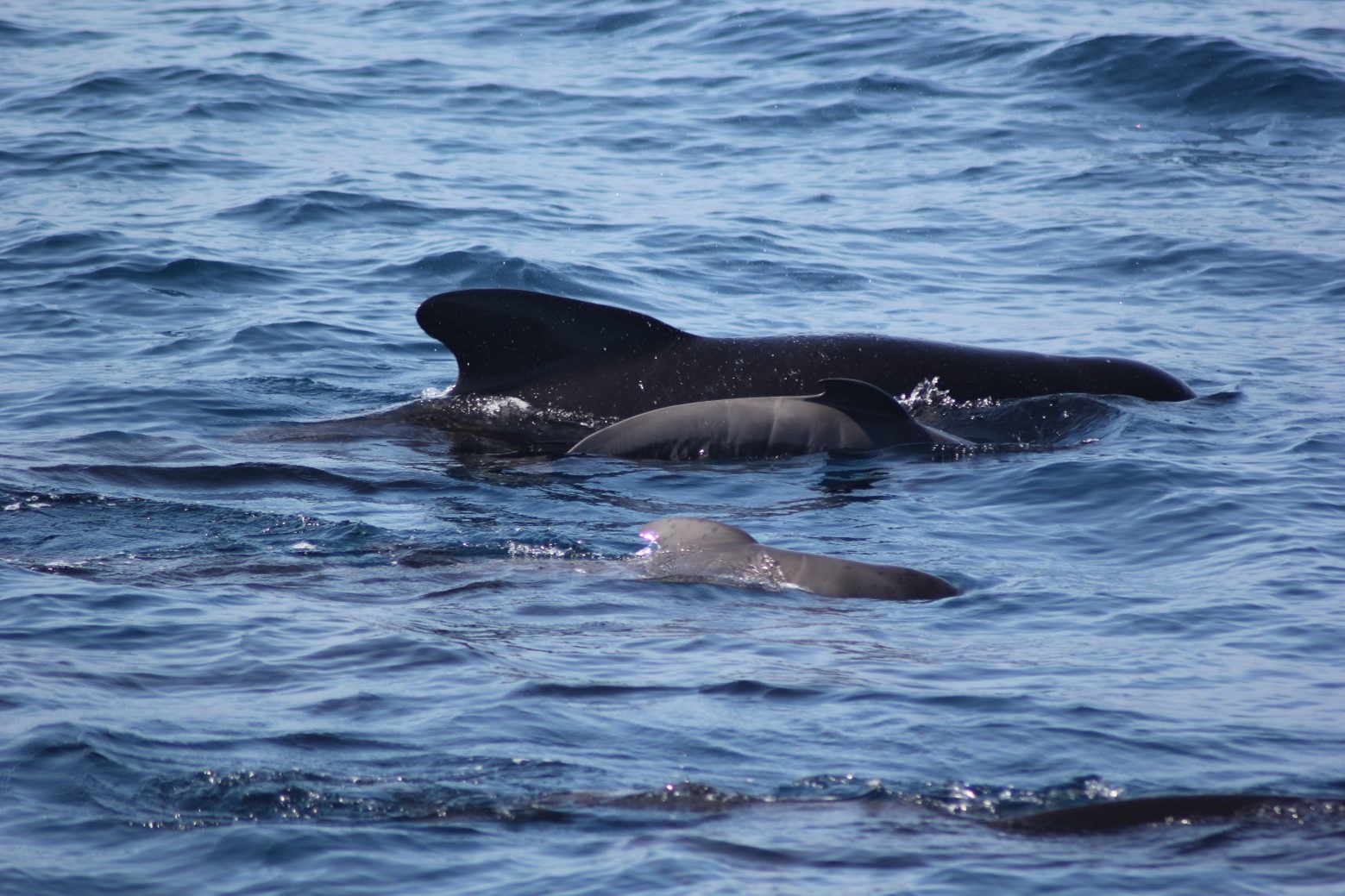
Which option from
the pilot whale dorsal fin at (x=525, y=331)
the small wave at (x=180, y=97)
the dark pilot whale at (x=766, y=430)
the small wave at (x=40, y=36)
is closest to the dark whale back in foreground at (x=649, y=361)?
the pilot whale dorsal fin at (x=525, y=331)

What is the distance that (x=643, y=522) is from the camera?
339 inches

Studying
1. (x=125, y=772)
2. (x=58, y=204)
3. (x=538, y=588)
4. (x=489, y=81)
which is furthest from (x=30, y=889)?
(x=489, y=81)

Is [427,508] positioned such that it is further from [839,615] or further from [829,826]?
[829,826]

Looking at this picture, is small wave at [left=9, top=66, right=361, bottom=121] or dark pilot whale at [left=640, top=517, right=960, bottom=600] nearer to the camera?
dark pilot whale at [left=640, top=517, right=960, bottom=600]

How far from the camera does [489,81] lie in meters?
24.4

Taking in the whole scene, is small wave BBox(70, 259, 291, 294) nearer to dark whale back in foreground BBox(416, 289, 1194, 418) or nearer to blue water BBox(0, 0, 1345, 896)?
blue water BBox(0, 0, 1345, 896)

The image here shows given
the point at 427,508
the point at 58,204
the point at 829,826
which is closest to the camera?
the point at 829,826

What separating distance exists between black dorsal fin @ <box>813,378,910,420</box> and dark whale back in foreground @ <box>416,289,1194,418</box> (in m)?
0.41

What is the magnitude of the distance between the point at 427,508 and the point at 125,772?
11.6 ft

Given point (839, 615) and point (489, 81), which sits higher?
point (489, 81)

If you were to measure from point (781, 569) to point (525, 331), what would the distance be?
3.64 meters

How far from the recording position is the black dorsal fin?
9641 millimetres

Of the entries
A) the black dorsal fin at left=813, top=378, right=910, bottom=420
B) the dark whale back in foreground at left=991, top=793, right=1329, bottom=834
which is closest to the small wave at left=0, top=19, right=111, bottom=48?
the black dorsal fin at left=813, top=378, right=910, bottom=420

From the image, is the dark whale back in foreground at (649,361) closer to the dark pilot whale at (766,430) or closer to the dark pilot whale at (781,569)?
the dark pilot whale at (766,430)
